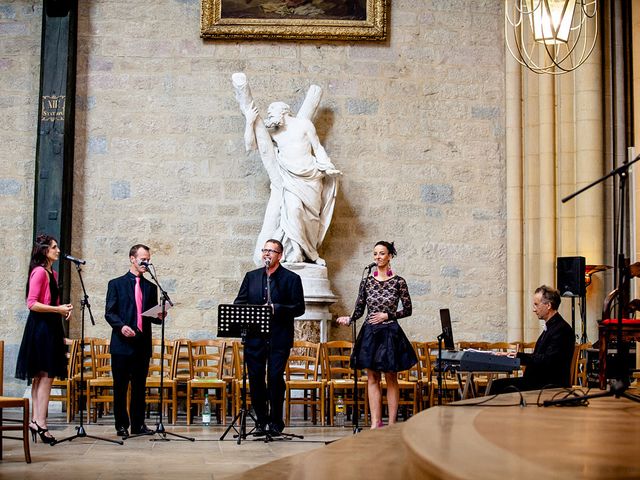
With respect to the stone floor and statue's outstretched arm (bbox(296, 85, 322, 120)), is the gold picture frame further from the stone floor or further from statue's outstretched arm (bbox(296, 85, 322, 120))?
the stone floor

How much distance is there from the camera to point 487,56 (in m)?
11.3

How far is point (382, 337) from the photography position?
7.70 metres

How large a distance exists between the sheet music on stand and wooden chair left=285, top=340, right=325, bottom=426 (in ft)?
5.72

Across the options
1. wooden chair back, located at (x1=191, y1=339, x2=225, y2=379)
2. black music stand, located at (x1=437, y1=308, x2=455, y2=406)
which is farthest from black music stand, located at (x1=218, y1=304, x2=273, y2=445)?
wooden chair back, located at (x1=191, y1=339, x2=225, y2=379)

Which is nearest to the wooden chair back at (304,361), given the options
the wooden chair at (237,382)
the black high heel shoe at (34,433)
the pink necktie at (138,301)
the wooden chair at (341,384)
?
the wooden chair at (341,384)

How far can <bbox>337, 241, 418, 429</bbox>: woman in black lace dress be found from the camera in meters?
7.62

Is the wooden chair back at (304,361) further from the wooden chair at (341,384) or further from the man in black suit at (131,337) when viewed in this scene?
the man in black suit at (131,337)

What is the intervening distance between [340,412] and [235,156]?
10.1 feet

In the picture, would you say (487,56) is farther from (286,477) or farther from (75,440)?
(286,477)

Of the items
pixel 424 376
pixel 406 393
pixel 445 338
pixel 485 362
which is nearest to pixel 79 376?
pixel 406 393

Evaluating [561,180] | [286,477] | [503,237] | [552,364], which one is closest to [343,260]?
[503,237]

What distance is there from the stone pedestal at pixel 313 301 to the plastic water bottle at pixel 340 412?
79 centimetres

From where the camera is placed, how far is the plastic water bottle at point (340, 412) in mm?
9281

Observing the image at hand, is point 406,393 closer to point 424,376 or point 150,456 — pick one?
point 424,376
